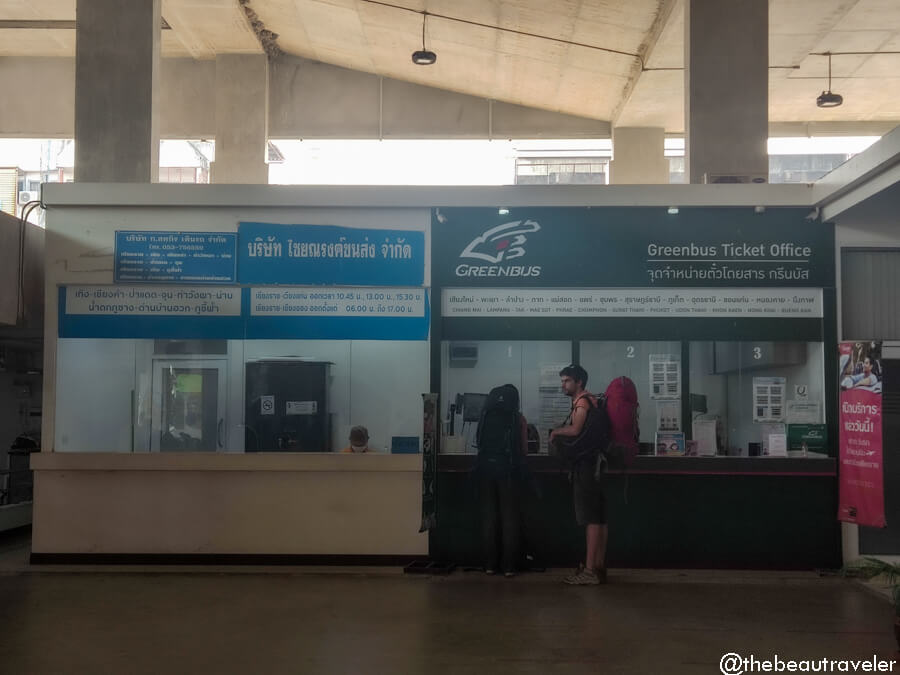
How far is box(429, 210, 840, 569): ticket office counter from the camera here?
8188mm

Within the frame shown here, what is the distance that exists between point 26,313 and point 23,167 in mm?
10949

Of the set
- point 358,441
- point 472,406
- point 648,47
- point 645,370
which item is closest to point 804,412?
point 645,370

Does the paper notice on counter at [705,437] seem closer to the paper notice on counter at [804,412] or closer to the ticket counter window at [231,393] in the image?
the paper notice on counter at [804,412]

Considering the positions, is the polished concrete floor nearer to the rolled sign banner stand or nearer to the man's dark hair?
the rolled sign banner stand

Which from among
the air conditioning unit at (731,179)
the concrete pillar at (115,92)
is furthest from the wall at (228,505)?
the air conditioning unit at (731,179)

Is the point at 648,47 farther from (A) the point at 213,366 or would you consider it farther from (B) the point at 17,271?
(B) the point at 17,271

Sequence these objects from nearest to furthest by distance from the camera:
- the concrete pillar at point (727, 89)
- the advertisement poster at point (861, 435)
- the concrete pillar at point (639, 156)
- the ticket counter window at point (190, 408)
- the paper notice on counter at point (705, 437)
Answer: the advertisement poster at point (861, 435)
the paper notice on counter at point (705, 437)
the ticket counter window at point (190, 408)
the concrete pillar at point (727, 89)
the concrete pillar at point (639, 156)

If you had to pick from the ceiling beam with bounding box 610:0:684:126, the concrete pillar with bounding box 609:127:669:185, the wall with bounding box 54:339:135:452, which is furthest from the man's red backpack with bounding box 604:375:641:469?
the concrete pillar with bounding box 609:127:669:185

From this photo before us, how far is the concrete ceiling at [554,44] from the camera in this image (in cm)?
1262

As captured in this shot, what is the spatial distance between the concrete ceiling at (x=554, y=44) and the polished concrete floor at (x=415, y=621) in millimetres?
7557

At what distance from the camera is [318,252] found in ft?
27.9

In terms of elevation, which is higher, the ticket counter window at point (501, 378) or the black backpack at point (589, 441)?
the ticket counter window at point (501, 378)

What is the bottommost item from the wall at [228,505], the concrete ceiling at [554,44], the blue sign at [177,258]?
the wall at [228,505]
